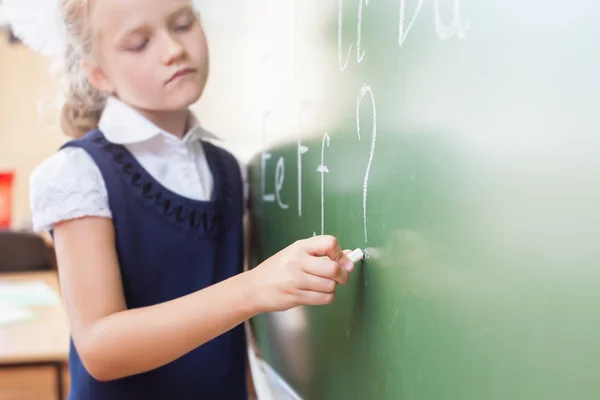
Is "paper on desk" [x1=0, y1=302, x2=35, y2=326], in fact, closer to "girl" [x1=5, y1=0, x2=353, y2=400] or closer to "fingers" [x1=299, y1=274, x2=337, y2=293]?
"girl" [x1=5, y1=0, x2=353, y2=400]

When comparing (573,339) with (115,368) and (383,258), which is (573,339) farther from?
(115,368)

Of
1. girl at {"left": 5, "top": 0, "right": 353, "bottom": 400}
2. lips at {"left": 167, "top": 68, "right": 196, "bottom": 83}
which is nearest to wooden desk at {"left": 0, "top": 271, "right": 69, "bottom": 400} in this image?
girl at {"left": 5, "top": 0, "right": 353, "bottom": 400}

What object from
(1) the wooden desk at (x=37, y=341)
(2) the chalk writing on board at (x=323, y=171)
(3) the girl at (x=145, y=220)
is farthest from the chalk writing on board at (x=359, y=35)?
(1) the wooden desk at (x=37, y=341)

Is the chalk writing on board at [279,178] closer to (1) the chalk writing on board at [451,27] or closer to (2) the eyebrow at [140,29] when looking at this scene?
(2) the eyebrow at [140,29]

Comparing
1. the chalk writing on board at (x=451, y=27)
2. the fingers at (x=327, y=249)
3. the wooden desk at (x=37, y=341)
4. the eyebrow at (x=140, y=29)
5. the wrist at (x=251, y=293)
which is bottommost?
the wooden desk at (x=37, y=341)

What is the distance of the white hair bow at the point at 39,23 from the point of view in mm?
860

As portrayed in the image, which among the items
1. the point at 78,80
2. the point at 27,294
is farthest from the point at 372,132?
the point at 27,294

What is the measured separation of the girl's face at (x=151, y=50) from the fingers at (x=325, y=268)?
1.07 feet

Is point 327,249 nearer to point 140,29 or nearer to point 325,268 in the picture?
point 325,268

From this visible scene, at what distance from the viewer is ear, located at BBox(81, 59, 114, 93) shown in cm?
82

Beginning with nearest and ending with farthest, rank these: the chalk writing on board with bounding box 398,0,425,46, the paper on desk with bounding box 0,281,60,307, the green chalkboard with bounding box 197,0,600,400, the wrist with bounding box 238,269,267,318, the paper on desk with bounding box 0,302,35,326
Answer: the green chalkboard with bounding box 197,0,600,400 < the chalk writing on board with bounding box 398,0,425,46 < the wrist with bounding box 238,269,267,318 < the paper on desk with bounding box 0,302,35,326 < the paper on desk with bounding box 0,281,60,307

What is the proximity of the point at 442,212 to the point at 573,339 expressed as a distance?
0.46ft

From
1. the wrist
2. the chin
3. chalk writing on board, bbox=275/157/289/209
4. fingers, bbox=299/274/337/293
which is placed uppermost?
the chin

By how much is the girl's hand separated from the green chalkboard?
0.04m
